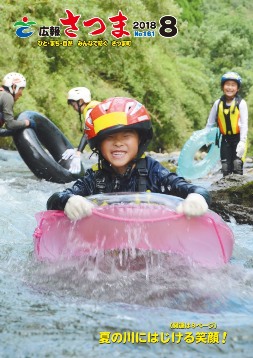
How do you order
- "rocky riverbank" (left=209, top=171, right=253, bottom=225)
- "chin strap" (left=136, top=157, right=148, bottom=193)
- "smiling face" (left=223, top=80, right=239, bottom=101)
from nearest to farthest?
1. "chin strap" (left=136, top=157, right=148, bottom=193)
2. "rocky riverbank" (left=209, top=171, right=253, bottom=225)
3. "smiling face" (left=223, top=80, right=239, bottom=101)

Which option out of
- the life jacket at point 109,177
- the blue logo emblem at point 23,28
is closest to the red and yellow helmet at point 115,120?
the life jacket at point 109,177

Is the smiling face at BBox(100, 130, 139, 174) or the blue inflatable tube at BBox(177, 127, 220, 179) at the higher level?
the smiling face at BBox(100, 130, 139, 174)

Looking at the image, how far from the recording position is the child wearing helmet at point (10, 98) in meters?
7.52

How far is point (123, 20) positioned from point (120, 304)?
13.3 metres

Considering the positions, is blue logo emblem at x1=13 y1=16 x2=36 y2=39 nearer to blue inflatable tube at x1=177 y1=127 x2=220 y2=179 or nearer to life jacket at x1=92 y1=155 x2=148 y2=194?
blue inflatable tube at x1=177 y1=127 x2=220 y2=179

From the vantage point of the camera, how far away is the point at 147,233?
2484mm

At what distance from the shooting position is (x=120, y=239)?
2486 millimetres

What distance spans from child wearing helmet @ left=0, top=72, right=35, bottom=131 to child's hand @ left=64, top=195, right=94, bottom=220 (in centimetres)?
522

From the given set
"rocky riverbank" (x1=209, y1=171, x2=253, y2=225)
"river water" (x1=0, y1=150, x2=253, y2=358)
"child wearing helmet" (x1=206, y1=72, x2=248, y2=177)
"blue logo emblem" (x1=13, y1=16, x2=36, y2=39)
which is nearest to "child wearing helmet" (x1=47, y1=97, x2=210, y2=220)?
"river water" (x1=0, y1=150, x2=253, y2=358)

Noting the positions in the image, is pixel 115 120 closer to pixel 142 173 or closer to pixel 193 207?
pixel 142 173

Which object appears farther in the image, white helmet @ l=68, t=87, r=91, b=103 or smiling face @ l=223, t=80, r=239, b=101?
white helmet @ l=68, t=87, r=91, b=103

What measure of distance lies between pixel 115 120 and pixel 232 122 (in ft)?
11.6

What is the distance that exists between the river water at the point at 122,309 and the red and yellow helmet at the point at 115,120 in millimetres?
688

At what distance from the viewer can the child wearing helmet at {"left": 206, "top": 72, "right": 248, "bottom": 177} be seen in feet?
19.6
